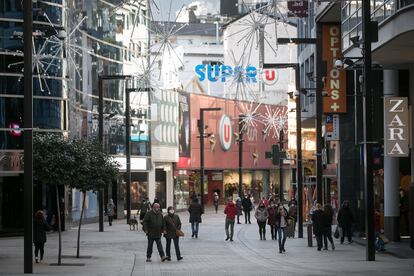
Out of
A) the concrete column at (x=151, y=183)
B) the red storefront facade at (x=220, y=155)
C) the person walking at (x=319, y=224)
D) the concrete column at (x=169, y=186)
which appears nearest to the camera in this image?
the person walking at (x=319, y=224)

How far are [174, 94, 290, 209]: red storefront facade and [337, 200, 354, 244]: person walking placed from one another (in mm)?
42376

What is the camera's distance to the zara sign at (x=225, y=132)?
8850 centimetres

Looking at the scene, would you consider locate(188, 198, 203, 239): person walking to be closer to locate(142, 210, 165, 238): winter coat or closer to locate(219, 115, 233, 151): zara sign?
locate(142, 210, 165, 238): winter coat

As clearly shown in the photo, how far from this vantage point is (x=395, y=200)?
120 ft

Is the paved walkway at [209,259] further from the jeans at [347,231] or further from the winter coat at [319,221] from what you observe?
the jeans at [347,231]

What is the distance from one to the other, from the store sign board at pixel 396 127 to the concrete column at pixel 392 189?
7.51 metres

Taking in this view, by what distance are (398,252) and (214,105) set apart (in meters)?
57.5

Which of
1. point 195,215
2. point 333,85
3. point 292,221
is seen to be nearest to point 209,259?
point 195,215

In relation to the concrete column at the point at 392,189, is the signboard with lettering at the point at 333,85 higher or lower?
higher

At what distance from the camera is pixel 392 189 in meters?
36.6

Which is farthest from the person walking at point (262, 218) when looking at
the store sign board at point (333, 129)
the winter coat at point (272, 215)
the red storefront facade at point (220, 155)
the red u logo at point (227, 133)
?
the red u logo at point (227, 133)

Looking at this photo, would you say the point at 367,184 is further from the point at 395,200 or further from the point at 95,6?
the point at 95,6

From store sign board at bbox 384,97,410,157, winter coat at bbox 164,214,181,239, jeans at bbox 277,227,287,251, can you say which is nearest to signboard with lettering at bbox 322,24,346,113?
jeans at bbox 277,227,287,251

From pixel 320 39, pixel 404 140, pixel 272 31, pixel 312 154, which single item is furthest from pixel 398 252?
pixel 272 31
